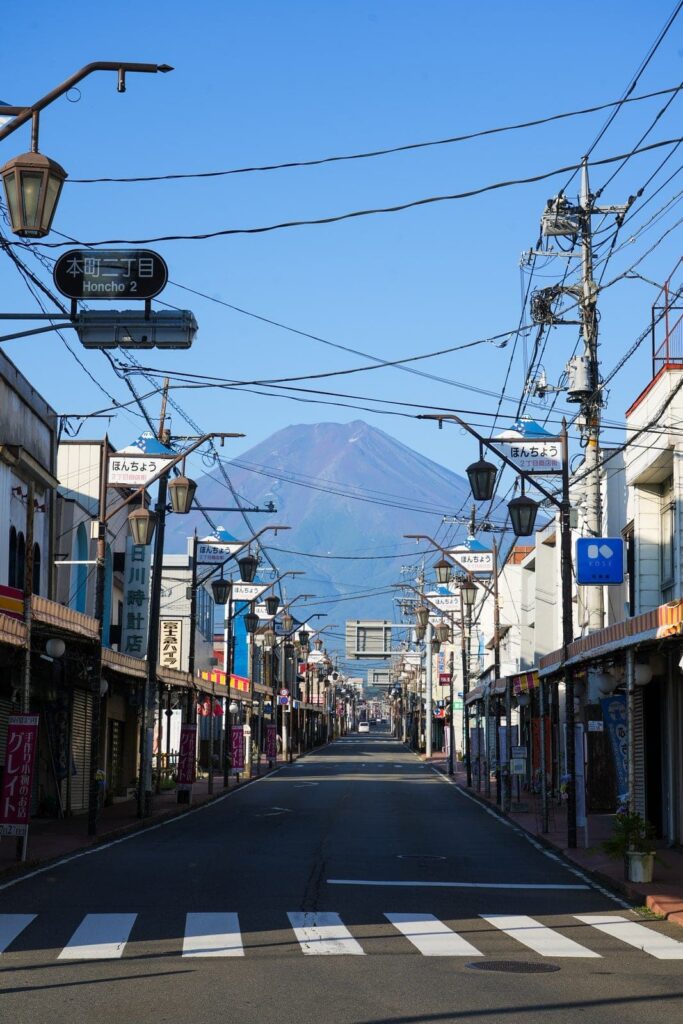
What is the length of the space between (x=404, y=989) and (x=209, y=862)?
11907mm

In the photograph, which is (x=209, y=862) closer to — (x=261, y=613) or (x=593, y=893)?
(x=593, y=893)

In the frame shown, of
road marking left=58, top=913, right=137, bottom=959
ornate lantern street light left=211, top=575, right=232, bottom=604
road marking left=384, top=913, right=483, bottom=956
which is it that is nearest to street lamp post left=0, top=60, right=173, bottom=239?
road marking left=58, top=913, right=137, bottom=959

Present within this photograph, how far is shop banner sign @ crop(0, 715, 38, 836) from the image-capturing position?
22188 millimetres

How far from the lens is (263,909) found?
16359 millimetres

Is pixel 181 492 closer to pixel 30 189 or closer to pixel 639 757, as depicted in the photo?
pixel 639 757

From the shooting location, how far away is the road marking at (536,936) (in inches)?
544

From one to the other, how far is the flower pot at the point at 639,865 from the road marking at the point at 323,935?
17.7 feet

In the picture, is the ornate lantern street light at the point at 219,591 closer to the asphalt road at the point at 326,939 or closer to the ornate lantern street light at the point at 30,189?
the asphalt road at the point at 326,939

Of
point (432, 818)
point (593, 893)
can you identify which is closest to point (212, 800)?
point (432, 818)

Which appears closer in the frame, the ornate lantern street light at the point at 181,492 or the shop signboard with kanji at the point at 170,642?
the ornate lantern street light at the point at 181,492

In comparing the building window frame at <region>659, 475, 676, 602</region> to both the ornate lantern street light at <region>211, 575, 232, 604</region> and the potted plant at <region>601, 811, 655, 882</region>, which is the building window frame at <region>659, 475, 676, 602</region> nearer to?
the potted plant at <region>601, 811, 655, 882</region>

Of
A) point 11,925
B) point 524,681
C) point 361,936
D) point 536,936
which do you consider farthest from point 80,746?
point 536,936

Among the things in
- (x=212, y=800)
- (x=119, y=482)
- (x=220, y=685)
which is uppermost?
(x=119, y=482)

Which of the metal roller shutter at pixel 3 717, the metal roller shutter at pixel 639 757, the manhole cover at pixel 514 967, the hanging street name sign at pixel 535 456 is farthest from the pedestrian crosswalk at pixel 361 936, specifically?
the metal roller shutter at pixel 3 717
